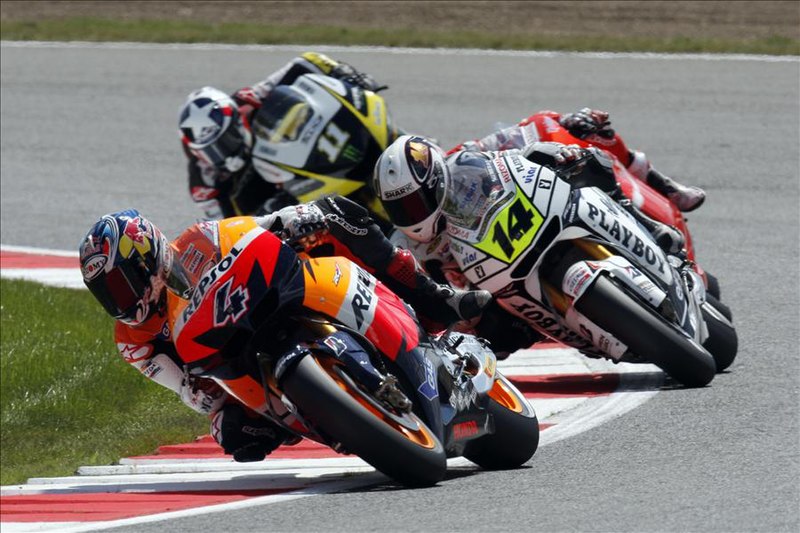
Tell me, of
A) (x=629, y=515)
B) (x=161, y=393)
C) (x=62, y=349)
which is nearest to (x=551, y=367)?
(x=161, y=393)

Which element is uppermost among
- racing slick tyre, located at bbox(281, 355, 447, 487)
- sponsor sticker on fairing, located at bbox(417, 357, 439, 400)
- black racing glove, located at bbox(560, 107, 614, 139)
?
racing slick tyre, located at bbox(281, 355, 447, 487)

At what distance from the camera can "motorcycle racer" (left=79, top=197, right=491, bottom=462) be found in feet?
21.1

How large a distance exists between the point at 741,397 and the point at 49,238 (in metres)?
7.67

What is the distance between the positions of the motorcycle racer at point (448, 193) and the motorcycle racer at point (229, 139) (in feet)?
8.36

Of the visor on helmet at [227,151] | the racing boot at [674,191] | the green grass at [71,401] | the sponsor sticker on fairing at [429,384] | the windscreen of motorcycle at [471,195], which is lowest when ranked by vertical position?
the green grass at [71,401]

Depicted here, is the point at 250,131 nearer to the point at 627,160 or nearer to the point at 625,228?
the point at 627,160

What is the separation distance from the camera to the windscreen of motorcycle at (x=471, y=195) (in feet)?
25.4

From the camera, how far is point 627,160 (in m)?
9.51

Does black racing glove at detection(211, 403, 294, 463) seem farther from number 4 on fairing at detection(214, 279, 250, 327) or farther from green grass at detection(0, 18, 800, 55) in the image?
green grass at detection(0, 18, 800, 55)

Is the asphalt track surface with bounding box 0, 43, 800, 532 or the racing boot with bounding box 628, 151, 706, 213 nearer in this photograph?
the asphalt track surface with bounding box 0, 43, 800, 532

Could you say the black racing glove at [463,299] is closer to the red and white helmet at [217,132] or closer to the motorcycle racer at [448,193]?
the motorcycle racer at [448,193]

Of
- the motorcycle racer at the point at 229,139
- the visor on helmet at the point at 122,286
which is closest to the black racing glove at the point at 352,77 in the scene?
the motorcycle racer at the point at 229,139

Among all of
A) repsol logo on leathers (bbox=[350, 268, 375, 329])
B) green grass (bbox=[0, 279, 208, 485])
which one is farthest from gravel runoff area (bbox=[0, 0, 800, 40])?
repsol logo on leathers (bbox=[350, 268, 375, 329])

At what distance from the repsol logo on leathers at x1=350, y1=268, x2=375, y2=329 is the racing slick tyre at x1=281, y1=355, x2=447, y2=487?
0.33 meters
